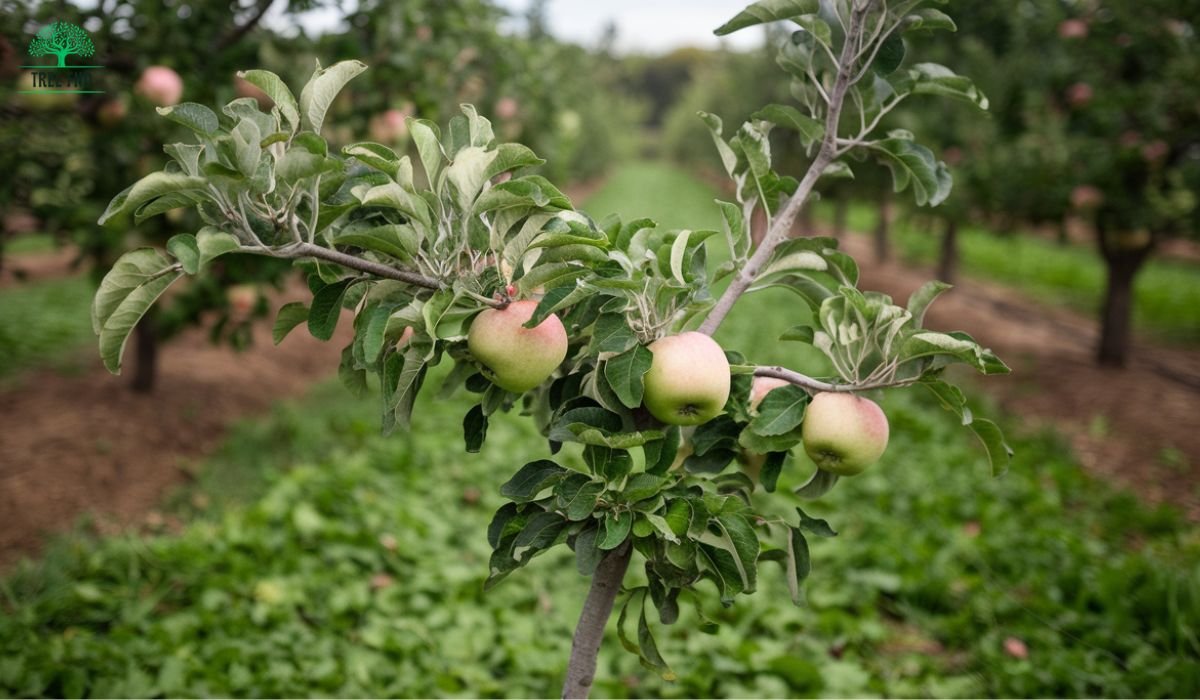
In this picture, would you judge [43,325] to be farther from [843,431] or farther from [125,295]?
[843,431]

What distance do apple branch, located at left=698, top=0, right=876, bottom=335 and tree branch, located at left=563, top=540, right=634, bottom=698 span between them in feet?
1.38

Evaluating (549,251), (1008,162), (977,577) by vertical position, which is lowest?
(977,577)

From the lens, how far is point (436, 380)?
5.27m

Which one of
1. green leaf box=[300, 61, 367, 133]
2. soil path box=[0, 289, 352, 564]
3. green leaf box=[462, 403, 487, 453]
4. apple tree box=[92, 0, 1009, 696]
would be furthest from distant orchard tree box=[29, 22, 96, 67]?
green leaf box=[462, 403, 487, 453]

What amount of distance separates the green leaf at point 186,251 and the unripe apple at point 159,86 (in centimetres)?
238

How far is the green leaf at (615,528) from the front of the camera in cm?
107

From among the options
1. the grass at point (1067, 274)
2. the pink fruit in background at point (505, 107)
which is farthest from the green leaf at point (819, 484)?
the grass at point (1067, 274)

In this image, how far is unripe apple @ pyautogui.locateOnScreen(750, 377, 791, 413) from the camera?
51.1 inches

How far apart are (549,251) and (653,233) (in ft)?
0.66

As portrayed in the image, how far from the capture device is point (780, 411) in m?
1.20

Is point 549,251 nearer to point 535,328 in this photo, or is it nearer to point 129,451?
point 535,328

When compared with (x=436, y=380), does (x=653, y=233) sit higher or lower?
higher

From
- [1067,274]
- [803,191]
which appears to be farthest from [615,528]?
[1067,274]

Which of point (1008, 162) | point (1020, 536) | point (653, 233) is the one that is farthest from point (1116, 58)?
point (653, 233)
